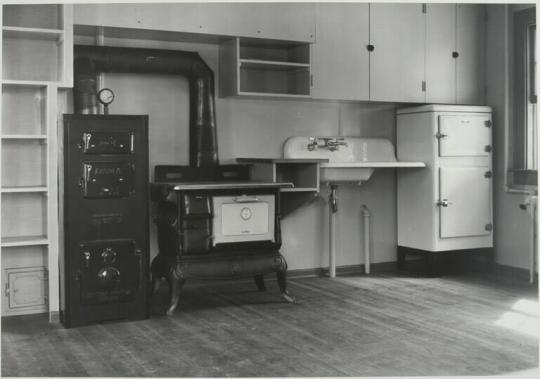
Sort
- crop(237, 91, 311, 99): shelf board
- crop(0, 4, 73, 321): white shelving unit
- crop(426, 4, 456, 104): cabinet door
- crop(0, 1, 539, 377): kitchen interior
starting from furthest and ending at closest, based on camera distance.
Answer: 1. crop(426, 4, 456, 104): cabinet door
2. crop(237, 91, 311, 99): shelf board
3. crop(0, 4, 73, 321): white shelving unit
4. crop(0, 1, 539, 377): kitchen interior

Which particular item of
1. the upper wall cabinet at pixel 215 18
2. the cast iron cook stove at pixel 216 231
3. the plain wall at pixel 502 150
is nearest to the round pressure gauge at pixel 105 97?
the upper wall cabinet at pixel 215 18

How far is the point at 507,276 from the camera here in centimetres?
578

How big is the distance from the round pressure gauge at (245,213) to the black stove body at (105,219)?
26.0 inches

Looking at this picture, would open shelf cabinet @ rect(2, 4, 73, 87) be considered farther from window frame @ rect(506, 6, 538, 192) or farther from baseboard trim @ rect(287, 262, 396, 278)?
window frame @ rect(506, 6, 538, 192)

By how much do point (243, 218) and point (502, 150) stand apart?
2.57 m

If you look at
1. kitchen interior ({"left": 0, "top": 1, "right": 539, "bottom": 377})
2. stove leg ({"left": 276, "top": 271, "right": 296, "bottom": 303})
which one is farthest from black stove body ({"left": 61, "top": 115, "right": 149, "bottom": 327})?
stove leg ({"left": 276, "top": 271, "right": 296, "bottom": 303})

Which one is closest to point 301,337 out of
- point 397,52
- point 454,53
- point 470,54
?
point 397,52

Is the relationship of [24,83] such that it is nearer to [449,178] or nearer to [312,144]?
[312,144]

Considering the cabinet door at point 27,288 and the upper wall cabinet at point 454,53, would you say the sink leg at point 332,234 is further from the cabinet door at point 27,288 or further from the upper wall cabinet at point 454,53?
the cabinet door at point 27,288

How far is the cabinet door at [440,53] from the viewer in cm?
580

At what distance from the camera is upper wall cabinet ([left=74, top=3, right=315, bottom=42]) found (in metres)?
4.58

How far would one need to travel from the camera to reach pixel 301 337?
381 centimetres

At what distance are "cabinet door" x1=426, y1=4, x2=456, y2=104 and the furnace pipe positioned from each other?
197 centimetres

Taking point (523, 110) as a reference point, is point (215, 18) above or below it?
above
